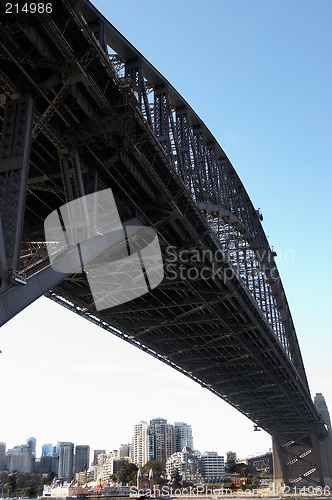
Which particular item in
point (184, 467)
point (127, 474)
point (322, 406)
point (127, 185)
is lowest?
point (127, 474)

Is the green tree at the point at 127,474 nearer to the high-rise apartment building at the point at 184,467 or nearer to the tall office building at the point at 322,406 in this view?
the high-rise apartment building at the point at 184,467

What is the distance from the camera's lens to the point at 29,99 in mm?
15227

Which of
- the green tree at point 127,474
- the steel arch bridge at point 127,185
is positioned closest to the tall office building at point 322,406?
the green tree at point 127,474

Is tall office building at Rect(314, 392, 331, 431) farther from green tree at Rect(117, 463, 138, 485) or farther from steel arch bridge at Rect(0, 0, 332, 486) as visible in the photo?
steel arch bridge at Rect(0, 0, 332, 486)

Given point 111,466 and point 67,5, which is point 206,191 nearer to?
point 67,5

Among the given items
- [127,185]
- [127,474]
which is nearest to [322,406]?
[127,474]

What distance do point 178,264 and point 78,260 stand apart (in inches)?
643

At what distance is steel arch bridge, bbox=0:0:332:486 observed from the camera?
1446cm

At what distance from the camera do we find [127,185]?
22.8 metres

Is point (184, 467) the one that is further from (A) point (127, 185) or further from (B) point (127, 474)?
(A) point (127, 185)

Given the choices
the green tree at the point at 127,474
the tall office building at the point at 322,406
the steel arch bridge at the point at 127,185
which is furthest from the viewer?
the green tree at the point at 127,474

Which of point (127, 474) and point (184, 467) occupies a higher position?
point (184, 467)

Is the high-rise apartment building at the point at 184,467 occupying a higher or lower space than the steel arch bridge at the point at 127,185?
lower

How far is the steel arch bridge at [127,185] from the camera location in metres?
14.5
